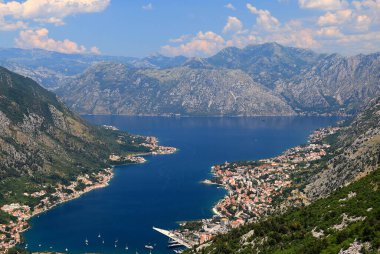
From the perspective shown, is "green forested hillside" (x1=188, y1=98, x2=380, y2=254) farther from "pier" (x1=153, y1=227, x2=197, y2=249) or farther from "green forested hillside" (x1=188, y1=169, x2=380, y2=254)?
"pier" (x1=153, y1=227, x2=197, y2=249)

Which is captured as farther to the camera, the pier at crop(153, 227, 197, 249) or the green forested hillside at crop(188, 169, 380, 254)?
the pier at crop(153, 227, 197, 249)

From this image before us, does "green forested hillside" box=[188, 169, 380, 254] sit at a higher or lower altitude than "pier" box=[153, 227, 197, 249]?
higher

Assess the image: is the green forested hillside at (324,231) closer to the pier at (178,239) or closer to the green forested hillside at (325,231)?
the green forested hillside at (325,231)

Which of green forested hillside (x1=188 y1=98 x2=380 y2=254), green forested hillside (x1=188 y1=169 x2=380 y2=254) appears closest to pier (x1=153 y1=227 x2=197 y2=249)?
green forested hillside (x1=188 y1=169 x2=380 y2=254)

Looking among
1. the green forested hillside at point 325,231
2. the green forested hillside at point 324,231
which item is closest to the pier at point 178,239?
the green forested hillside at point 324,231

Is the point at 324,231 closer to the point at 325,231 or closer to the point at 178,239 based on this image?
the point at 325,231

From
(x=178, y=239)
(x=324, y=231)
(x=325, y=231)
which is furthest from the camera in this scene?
(x=178, y=239)

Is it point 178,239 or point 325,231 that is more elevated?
point 325,231

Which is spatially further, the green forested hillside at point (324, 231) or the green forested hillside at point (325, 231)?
the green forested hillside at point (324, 231)

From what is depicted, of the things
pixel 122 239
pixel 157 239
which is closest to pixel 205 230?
pixel 157 239

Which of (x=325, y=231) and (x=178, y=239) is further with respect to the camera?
(x=178, y=239)

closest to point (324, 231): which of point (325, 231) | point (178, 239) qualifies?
point (325, 231)
